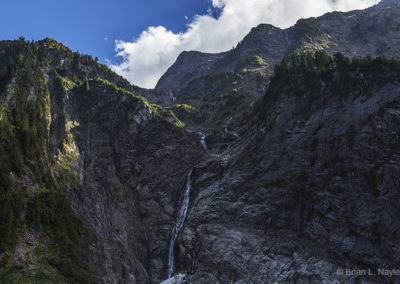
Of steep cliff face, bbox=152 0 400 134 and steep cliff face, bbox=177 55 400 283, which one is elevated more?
steep cliff face, bbox=152 0 400 134

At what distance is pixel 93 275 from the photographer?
43.9m

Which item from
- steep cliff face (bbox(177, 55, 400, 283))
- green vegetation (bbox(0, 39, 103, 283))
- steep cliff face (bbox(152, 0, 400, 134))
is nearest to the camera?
steep cliff face (bbox(177, 55, 400, 283))

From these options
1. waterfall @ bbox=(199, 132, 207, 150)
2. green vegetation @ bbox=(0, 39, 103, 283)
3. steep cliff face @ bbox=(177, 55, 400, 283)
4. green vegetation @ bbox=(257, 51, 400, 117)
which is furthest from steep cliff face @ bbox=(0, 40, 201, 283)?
green vegetation @ bbox=(257, 51, 400, 117)

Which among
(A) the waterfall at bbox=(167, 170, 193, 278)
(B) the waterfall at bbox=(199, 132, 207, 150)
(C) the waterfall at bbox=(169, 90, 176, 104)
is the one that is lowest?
(A) the waterfall at bbox=(167, 170, 193, 278)

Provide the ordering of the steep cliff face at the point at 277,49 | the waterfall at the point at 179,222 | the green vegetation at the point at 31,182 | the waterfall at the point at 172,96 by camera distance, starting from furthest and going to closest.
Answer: the waterfall at the point at 172,96, the steep cliff face at the point at 277,49, the waterfall at the point at 179,222, the green vegetation at the point at 31,182

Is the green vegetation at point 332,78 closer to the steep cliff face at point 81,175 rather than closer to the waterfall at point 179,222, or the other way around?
the waterfall at point 179,222

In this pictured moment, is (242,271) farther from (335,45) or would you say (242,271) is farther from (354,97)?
(335,45)

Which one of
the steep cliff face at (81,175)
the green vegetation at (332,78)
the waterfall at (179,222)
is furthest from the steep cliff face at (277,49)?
the waterfall at (179,222)

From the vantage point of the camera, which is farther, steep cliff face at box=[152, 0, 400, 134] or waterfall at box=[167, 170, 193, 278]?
steep cliff face at box=[152, 0, 400, 134]

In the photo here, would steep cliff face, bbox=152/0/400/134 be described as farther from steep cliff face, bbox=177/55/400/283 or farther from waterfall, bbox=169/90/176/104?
steep cliff face, bbox=177/55/400/283

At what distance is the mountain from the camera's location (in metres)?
→ 38.7

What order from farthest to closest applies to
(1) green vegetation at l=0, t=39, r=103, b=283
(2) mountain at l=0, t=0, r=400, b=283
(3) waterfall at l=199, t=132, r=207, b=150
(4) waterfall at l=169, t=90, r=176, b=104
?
(4) waterfall at l=169, t=90, r=176, b=104 < (3) waterfall at l=199, t=132, r=207, b=150 < (1) green vegetation at l=0, t=39, r=103, b=283 < (2) mountain at l=0, t=0, r=400, b=283

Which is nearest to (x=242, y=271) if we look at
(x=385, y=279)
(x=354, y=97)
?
(x=385, y=279)

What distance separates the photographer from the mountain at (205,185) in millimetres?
38719
